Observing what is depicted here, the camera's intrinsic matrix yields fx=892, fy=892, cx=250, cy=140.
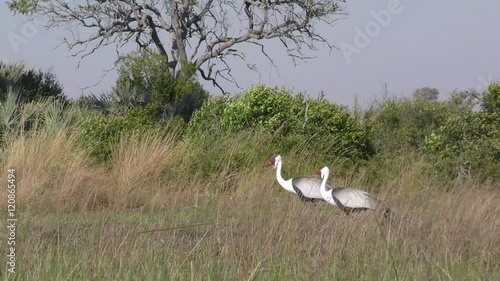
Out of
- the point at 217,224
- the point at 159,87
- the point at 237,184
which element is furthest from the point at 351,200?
the point at 159,87

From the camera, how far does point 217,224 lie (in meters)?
6.36

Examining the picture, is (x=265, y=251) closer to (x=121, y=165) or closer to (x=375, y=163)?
(x=121, y=165)

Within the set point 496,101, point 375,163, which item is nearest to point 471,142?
point 496,101

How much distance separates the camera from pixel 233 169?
42.8 ft

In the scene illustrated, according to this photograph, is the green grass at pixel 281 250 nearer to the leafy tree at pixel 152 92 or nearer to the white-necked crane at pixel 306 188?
the white-necked crane at pixel 306 188

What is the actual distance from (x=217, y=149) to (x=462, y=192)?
4.62m

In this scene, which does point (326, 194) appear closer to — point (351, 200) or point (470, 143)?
point (351, 200)

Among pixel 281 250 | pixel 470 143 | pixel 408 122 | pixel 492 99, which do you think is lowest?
pixel 281 250

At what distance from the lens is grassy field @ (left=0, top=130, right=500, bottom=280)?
205 inches

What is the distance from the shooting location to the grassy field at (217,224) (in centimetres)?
521

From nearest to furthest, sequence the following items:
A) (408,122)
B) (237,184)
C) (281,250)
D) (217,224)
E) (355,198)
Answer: (281,250)
(217,224)
(355,198)
(237,184)
(408,122)

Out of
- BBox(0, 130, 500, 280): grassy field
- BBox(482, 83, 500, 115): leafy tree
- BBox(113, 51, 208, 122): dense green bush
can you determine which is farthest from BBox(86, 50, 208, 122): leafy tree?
BBox(482, 83, 500, 115): leafy tree

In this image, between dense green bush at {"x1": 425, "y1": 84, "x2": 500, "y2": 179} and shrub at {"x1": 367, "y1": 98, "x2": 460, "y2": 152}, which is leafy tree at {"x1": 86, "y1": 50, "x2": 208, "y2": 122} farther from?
dense green bush at {"x1": 425, "y1": 84, "x2": 500, "y2": 179}

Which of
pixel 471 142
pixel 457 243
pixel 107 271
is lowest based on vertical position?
pixel 107 271
